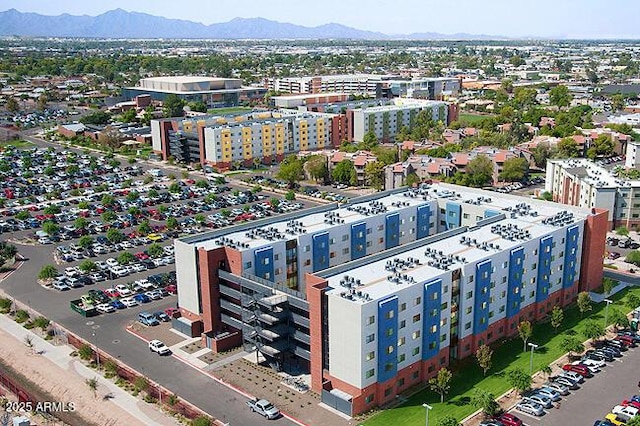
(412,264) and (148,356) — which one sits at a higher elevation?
(412,264)

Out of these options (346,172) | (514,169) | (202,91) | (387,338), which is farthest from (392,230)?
(202,91)

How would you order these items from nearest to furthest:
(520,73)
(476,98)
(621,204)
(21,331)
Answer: (21,331) → (621,204) → (476,98) → (520,73)

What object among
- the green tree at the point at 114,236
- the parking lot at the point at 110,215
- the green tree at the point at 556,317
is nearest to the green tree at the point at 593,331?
the green tree at the point at 556,317

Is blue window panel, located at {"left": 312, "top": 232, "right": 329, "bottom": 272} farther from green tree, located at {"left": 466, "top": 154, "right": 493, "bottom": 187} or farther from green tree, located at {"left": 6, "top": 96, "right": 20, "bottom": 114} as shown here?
green tree, located at {"left": 6, "top": 96, "right": 20, "bottom": 114}

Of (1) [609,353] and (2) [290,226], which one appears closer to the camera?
(1) [609,353]

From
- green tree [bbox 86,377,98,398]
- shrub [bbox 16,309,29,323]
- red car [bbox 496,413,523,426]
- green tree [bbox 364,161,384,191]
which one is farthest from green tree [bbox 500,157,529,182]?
green tree [bbox 86,377,98,398]

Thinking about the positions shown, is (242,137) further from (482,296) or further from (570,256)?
(482,296)

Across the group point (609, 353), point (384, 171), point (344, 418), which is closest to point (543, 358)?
point (609, 353)

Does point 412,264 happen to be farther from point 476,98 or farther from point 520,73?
point 520,73
